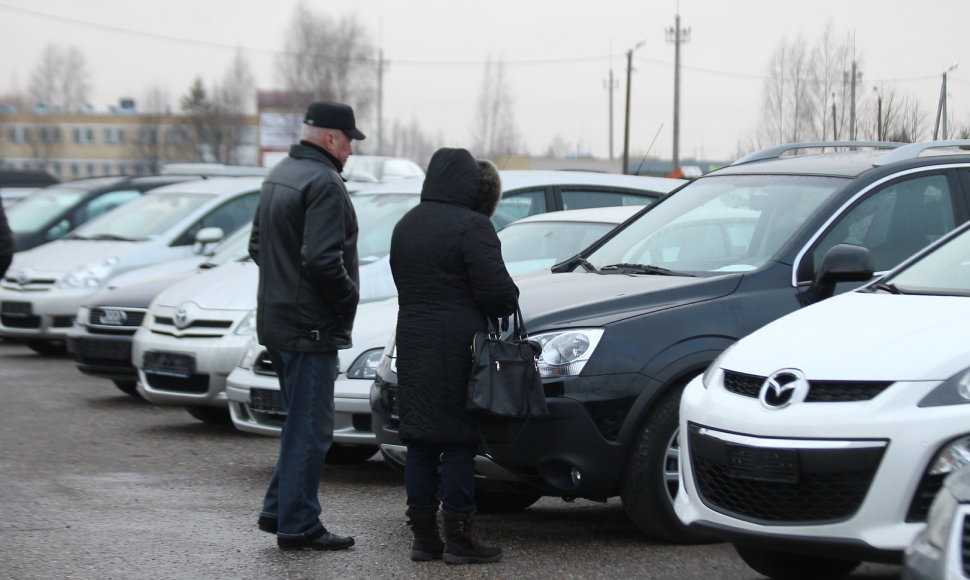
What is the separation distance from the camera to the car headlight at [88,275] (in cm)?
1321

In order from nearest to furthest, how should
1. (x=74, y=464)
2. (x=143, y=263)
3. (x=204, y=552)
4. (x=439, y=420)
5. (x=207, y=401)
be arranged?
(x=439, y=420), (x=204, y=552), (x=74, y=464), (x=207, y=401), (x=143, y=263)

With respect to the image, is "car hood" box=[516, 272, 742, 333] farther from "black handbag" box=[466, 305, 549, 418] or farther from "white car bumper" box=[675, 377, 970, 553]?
"white car bumper" box=[675, 377, 970, 553]

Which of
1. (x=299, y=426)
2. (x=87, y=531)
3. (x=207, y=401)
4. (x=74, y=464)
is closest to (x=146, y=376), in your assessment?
(x=207, y=401)

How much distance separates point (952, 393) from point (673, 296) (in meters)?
1.91

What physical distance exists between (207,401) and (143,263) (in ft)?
14.8

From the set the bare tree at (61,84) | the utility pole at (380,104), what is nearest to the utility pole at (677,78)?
the utility pole at (380,104)

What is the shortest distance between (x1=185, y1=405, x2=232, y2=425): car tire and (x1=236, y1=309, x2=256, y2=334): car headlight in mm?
874

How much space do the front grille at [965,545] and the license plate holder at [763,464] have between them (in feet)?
3.81

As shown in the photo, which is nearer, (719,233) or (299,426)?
(299,426)

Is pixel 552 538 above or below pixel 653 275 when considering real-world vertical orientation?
below

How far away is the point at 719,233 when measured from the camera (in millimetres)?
6414

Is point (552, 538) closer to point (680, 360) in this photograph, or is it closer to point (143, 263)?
point (680, 360)

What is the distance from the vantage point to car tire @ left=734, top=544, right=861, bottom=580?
482 cm

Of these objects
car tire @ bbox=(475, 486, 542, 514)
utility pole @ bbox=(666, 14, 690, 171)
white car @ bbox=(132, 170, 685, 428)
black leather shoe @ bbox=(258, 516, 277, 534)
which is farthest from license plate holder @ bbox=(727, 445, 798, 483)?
utility pole @ bbox=(666, 14, 690, 171)
